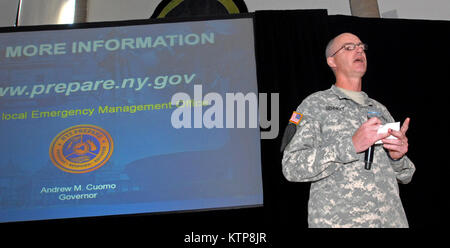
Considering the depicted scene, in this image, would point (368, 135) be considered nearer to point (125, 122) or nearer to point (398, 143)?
point (398, 143)

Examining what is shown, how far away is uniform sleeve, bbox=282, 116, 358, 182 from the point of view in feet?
5.87

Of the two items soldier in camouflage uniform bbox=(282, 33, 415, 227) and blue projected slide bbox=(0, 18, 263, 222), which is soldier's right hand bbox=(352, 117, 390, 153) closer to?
soldier in camouflage uniform bbox=(282, 33, 415, 227)

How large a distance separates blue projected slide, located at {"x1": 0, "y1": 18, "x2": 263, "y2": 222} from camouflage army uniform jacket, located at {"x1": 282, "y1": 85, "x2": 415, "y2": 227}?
0.72 m

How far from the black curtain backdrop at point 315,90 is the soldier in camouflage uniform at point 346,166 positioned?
0.79 m

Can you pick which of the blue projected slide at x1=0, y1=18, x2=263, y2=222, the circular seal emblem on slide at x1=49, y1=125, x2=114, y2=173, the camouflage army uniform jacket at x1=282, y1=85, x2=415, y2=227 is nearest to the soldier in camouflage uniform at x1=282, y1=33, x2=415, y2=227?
the camouflage army uniform jacket at x1=282, y1=85, x2=415, y2=227

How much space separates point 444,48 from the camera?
3.22 meters

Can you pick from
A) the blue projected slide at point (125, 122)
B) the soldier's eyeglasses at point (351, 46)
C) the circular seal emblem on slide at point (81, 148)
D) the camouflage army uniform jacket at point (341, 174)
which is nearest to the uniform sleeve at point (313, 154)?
the camouflage army uniform jacket at point (341, 174)

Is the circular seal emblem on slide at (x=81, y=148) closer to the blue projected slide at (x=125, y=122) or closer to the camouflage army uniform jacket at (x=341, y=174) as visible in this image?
the blue projected slide at (x=125, y=122)

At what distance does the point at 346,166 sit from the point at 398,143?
9.9 inches

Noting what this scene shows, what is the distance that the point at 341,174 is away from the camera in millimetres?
1881

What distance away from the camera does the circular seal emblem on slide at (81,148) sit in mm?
2621

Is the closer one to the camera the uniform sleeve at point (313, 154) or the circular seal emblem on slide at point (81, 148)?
the uniform sleeve at point (313, 154)

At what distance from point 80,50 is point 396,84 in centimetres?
233

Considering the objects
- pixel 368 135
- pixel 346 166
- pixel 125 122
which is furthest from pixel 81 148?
pixel 368 135
